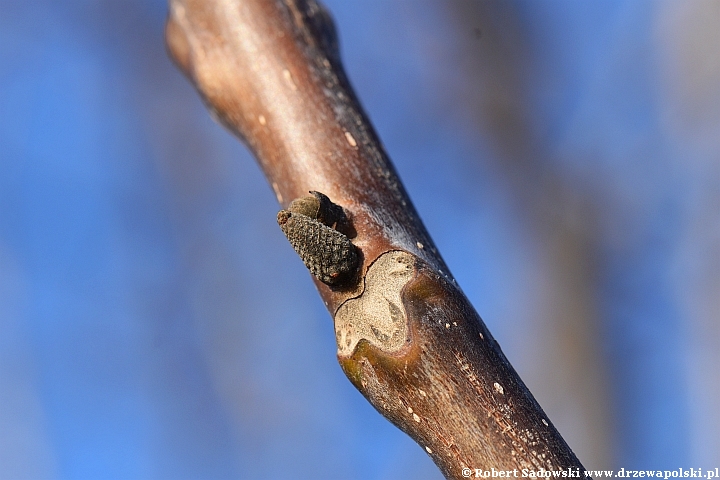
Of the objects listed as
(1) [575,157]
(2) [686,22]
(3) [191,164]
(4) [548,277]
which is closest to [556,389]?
(4) [548,277]

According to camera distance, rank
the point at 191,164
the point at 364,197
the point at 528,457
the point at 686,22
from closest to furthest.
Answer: the point at 528,457
the point at 364,197
the point at 686,22
the point at 191,164

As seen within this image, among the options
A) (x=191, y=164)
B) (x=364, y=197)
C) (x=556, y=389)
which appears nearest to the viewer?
(x=364, y=197)

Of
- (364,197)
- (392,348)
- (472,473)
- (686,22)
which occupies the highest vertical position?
(686,22)

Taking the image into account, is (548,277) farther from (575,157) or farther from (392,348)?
(392,348)

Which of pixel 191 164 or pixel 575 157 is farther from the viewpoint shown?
pixel 191 164

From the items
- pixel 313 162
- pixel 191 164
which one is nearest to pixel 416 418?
pixel 313 162

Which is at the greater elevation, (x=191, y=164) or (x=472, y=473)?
(x=191, y=164)
